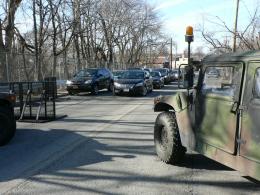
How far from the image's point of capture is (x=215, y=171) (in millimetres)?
6895

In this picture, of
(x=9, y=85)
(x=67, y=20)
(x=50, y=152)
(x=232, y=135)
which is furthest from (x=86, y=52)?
(x=232, y=135)

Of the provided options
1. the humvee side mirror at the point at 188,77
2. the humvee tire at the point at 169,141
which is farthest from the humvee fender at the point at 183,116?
the humvee side mirror at the point at 188,77

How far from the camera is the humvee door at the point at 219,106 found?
5516 millimetres

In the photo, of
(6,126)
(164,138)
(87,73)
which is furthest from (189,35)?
(87,73)

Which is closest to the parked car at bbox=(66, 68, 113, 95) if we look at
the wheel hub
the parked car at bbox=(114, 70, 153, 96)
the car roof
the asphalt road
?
the parked car at bbox=(114, 70, 153, 96)

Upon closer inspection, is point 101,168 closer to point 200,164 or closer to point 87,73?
point 200,164

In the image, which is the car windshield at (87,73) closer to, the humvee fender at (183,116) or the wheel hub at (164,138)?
the wheel hub at (164,138)

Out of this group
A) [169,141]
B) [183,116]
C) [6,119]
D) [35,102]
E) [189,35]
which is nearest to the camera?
[183,116]

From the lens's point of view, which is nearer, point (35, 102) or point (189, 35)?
point (189, 35)

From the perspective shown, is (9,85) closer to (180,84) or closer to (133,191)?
(180,84)

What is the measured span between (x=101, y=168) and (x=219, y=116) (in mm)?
2194

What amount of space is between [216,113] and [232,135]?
0.52 meters

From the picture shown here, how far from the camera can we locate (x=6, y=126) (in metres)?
9.22

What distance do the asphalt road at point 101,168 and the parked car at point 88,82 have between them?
14.2 meters
